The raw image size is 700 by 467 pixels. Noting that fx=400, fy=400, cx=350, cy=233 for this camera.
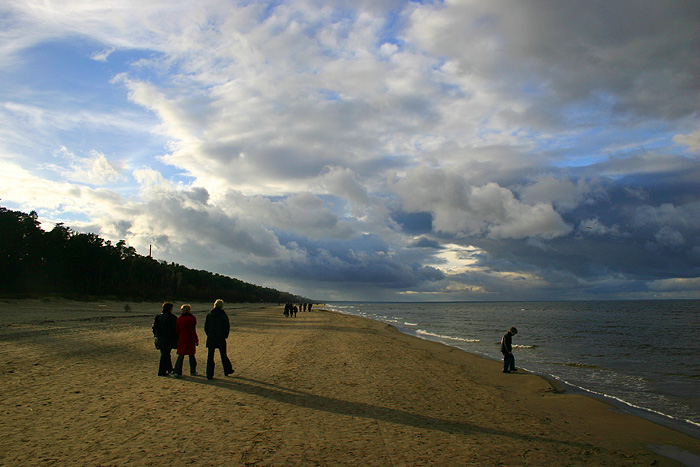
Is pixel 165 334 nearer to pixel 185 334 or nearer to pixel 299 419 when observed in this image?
pixel 185 334

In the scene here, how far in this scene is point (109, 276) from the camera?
77.6 m

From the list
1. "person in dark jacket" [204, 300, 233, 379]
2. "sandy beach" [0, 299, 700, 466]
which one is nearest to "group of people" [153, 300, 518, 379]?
"person in dark jacket" [204, 300, 233, 379]

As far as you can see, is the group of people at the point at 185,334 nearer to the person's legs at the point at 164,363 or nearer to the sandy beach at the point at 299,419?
the person's legs at the point at 164,363

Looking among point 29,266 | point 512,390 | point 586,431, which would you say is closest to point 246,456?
point 586,431

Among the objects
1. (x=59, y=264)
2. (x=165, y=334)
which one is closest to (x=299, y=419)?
(x=165, y=334)

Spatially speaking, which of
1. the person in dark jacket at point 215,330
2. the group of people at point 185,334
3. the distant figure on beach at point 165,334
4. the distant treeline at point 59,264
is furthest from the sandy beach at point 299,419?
the distant treeline at point 59,264

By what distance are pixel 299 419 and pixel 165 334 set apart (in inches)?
197

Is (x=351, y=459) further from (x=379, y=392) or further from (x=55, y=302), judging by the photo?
(x=55, y=302)

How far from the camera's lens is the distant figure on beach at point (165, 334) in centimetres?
1045

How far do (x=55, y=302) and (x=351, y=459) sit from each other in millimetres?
58097

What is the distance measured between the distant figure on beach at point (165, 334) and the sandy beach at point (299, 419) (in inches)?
16.9

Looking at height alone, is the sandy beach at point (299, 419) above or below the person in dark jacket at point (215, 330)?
below

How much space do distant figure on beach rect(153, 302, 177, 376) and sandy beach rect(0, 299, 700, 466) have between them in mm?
429

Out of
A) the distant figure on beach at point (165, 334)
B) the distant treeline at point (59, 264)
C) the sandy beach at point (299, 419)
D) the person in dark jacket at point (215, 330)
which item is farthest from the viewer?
the distant treeline at point (59, 264)
